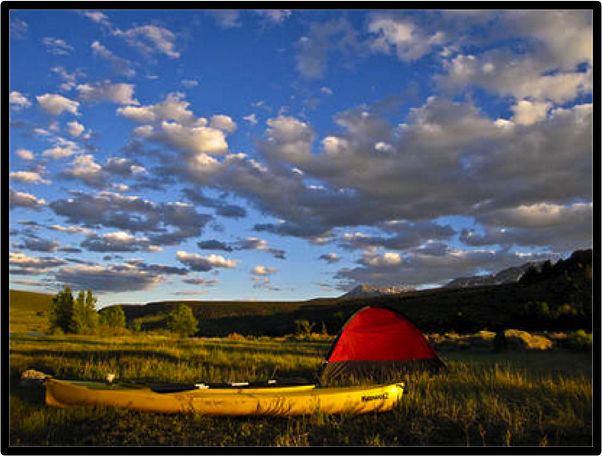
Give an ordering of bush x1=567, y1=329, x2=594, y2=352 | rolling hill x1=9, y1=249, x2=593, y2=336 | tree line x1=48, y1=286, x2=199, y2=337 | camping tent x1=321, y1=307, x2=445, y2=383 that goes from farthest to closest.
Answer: tree line x1=48, y1=286, x2=199, y2=337 < rolling hill x1=9, y1=249, x2=593, y2=336 < bush x1=567, y1=329, x2=594, y2=352 < camping tent x1=321, y1=307, x2=445, y2=383

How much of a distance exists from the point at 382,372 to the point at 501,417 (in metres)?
5.66

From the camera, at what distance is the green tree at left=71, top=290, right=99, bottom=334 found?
137 ft

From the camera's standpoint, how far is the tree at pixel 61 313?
41.9m

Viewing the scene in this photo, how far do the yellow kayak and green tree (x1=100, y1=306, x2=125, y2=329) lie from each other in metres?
49.9

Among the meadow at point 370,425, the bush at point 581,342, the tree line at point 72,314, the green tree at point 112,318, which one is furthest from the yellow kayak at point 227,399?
the green tree at point 112,318

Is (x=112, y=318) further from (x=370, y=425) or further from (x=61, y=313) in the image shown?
(x=370, y=425)

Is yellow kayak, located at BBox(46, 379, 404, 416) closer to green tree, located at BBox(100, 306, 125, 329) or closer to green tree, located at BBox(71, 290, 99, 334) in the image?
green tree, located at BBox(71, 290, 99, 334)

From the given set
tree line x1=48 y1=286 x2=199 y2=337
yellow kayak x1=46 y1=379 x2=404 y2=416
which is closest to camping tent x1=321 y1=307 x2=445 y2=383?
yellow kayak x1=46 y1=379 x2=404 y2=416

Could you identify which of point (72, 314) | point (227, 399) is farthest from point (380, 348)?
point (72, 314)

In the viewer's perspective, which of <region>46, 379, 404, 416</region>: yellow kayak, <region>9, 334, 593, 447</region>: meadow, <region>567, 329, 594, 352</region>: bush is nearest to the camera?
<region>9, 334, 593, 447</region>: meadow

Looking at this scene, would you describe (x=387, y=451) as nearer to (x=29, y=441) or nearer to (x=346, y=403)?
(x=346, y=403)

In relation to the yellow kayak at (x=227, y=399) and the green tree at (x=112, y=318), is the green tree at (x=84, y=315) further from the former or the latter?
the yellow kayak at (x=227, y=399)

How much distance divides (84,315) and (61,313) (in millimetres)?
2206

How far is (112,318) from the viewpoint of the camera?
5381 centimetres
